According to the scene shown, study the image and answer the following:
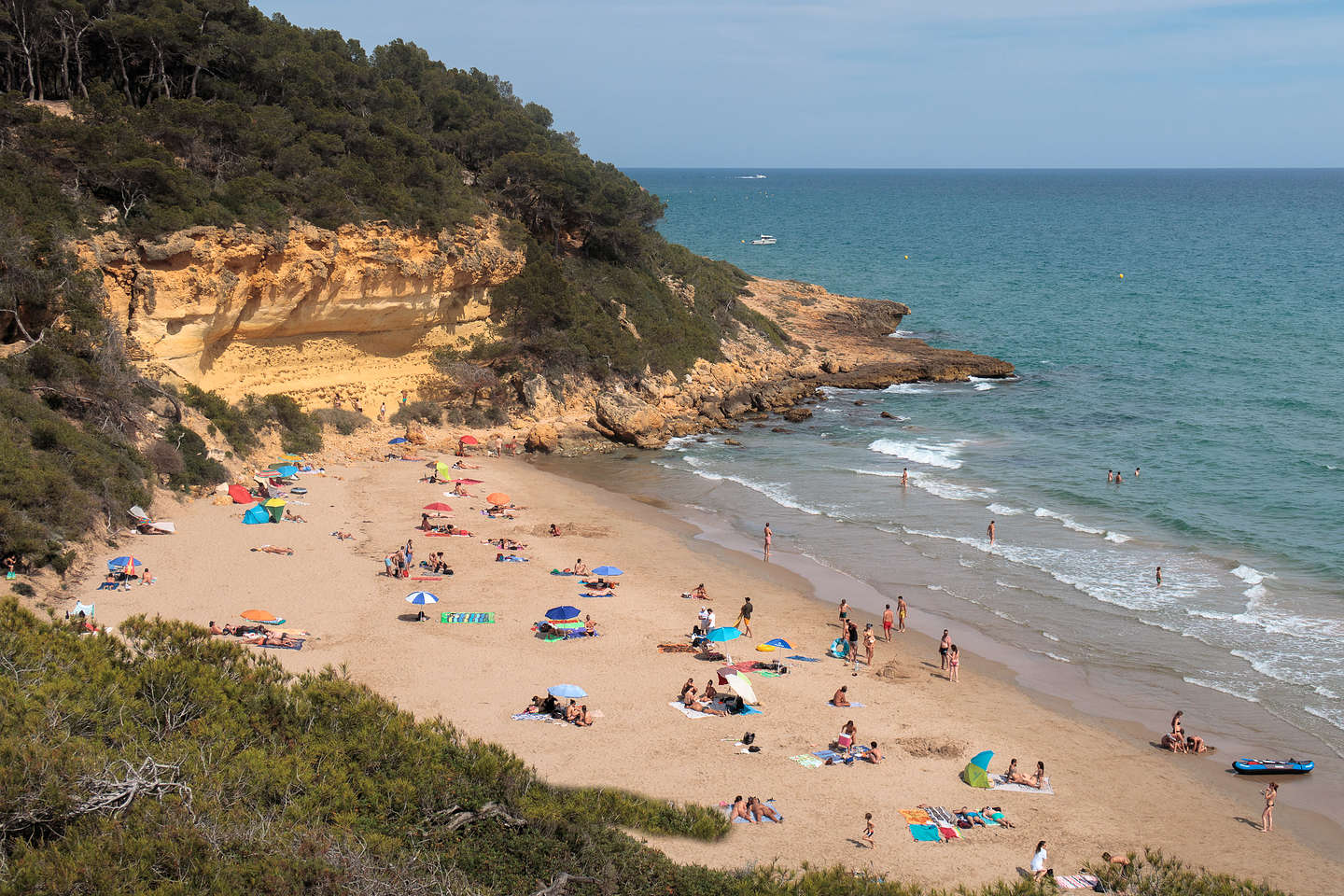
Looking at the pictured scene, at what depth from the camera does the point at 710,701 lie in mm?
20047

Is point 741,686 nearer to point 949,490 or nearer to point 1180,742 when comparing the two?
point 1180,742

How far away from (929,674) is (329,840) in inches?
601

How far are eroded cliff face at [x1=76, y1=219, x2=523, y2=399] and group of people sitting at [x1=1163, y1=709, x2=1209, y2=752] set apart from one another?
90.9 ft

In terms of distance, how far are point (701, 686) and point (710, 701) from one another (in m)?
0.88

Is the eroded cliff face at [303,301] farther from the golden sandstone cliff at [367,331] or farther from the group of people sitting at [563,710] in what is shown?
the group of people sitting at [563,710]

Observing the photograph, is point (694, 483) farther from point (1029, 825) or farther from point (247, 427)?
point (1029, 825)

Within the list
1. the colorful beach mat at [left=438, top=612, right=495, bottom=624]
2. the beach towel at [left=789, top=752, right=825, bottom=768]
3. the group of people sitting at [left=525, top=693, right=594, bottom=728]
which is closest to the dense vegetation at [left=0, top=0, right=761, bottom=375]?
the colorful beach mat at [left=438, top=612, right=495, bottom=624]

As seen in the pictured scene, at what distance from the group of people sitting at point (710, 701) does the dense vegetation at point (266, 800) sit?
463 centimetres

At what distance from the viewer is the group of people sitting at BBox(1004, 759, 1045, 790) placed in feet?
57.8

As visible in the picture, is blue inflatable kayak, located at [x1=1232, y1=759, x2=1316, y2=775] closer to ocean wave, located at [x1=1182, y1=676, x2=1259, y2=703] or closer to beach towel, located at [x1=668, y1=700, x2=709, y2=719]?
ocean wave, located at [x1=1182, y1=676, x2=1259, y2=703]

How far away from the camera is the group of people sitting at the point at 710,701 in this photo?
19.8 meters

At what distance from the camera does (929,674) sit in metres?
22.4

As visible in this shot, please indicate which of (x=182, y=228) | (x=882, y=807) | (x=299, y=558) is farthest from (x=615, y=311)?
(x=882, y=807)

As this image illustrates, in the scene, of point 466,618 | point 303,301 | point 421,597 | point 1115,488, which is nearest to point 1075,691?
point 466,618
